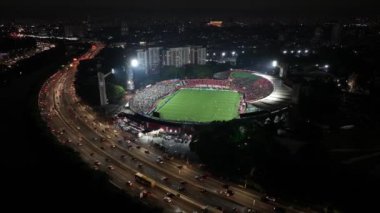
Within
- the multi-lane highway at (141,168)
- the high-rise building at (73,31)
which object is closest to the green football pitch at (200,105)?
the multi-lane highway at (141,168)

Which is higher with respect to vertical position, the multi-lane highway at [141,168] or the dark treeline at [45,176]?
the dark treeline at [45,176]

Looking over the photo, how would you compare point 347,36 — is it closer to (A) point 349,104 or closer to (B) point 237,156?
(A) point 349,104

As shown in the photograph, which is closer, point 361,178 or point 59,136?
point 361,178

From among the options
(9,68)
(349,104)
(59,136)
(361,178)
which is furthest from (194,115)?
(9,68)

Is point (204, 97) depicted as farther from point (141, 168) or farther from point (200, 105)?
point (141, 168)

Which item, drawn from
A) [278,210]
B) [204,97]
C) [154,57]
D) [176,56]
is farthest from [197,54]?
[278,210]

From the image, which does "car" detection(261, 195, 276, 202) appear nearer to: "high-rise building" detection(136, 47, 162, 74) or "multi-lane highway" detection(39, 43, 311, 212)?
"multi-lane highway" detection(39, 43, 311, 212)

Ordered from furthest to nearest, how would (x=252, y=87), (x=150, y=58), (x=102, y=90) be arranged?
(x=150, y=58)
(x=252, y=87)
(x=102, y=90)

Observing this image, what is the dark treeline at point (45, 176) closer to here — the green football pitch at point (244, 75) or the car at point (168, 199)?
the car at point (168, 199)
